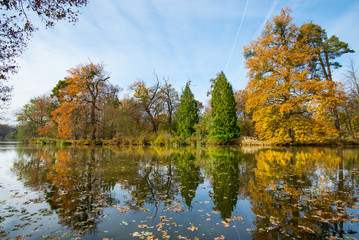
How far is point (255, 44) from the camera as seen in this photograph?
1794 cm

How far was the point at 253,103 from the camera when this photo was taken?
1775 cm

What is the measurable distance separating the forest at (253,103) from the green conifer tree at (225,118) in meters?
0.11

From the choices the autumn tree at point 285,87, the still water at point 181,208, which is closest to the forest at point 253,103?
the autumn tree at point 285,87

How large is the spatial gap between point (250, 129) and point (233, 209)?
75.6ft

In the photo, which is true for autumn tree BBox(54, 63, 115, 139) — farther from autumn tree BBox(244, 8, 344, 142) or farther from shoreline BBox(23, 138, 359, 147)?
autumn tree BBox(244, 8, 344, 142)

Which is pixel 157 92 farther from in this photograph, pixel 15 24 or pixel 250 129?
pixel 15 24

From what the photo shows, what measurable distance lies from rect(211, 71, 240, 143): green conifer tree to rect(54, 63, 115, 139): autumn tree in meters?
15.9

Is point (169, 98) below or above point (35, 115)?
above

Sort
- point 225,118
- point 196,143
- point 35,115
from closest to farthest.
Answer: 1. point 225,118
2. point 196,143
3. point 35,115

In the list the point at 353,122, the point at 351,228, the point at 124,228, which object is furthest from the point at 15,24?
the point at 353,122

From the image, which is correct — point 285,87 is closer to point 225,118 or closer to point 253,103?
point 253,103

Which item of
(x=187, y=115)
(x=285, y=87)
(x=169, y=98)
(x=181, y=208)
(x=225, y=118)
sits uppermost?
(x=169, y=98)

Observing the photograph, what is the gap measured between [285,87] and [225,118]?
277 inches

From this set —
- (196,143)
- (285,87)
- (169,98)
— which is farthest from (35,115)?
(285,87)
